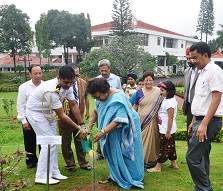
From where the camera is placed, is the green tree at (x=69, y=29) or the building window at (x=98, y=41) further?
the building window at (x=98, y=41)

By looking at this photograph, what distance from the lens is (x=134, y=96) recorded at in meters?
4.57

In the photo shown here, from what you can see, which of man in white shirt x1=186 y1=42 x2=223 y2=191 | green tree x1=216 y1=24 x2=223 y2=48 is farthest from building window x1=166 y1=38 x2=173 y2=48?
man in white shirt x1=186 y1=42 x2=223 y2=191

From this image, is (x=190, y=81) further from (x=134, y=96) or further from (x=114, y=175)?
(x=114, y=175)

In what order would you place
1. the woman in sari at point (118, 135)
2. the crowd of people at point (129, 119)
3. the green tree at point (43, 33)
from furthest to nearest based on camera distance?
1. the green tree at point (43, 33)
2. the woman in sari at point (118, 135)
3. the crowd of people at point (129, 119)

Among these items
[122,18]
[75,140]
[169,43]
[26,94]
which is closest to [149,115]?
[75,140]

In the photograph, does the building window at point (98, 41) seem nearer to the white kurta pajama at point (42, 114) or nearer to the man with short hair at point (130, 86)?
the man with short hair at point (130, 86)

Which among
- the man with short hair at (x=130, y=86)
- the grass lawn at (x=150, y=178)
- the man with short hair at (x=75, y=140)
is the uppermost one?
the man with short hair at (x=130, y=86)

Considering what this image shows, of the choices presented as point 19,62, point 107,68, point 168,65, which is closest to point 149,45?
point 168,65

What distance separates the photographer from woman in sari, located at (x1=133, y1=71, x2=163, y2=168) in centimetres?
437

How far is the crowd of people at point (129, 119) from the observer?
115 inches

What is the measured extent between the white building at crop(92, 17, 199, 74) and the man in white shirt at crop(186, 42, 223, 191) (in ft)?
109

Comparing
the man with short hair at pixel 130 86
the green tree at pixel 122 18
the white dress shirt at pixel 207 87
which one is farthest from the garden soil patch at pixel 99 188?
the green tree at pixel 122 18

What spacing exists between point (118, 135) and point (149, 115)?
1.06 metres

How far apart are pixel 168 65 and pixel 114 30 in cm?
1169
